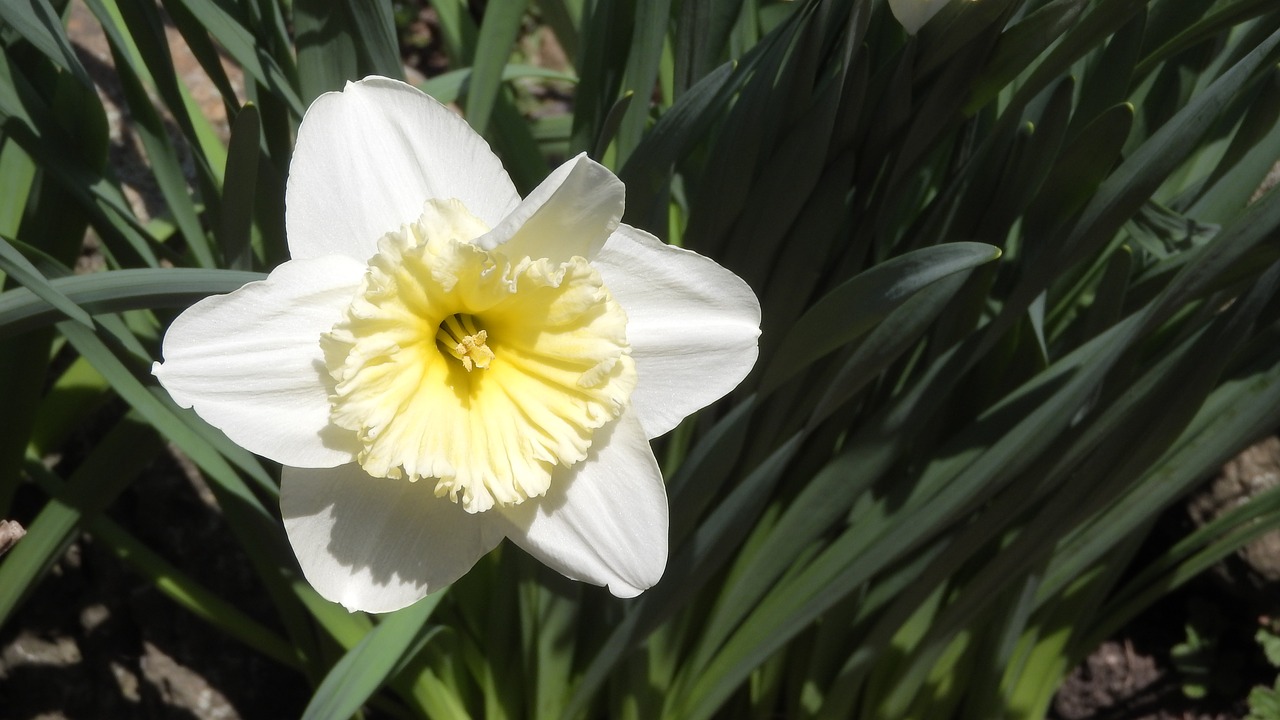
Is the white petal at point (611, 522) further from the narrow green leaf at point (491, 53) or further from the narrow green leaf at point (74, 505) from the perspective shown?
the narrow green leaf at point (74, 505)

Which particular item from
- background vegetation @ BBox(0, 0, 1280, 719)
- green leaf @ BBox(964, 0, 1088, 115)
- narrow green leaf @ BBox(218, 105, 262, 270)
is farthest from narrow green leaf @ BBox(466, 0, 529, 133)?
green leaf @ BBox(964, 0, 1088, 115)

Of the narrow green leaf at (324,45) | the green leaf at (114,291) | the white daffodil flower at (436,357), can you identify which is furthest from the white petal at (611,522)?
the narrow green leaf at (324,45)

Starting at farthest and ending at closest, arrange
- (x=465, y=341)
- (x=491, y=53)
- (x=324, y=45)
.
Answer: (x=491, y=53)
(x=324, y=45)
(x=465, y=341)

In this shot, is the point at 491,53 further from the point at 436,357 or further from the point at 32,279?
the point at 32,279

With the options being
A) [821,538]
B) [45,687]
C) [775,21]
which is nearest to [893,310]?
[821,538]

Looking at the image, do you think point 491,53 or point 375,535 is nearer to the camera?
point 375,535

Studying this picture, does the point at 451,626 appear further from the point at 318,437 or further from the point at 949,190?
the point at 949,190

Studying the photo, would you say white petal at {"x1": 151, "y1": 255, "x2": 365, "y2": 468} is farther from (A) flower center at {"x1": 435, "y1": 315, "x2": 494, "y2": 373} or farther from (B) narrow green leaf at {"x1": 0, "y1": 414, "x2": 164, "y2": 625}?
(B) narrow green leaf at {"x1": 0, "y1": 414, "x2": 164, "y2": 625}

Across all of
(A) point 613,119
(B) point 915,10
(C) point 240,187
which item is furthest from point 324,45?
(B) point 915,10
